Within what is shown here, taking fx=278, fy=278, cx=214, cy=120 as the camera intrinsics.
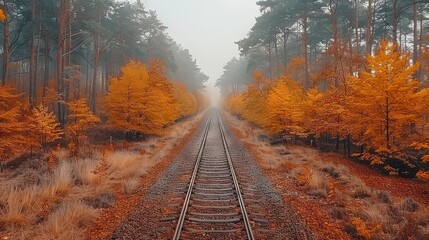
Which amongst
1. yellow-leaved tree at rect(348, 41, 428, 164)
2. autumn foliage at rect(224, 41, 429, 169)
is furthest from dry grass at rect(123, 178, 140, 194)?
yellow-leaved tree at rect(348, 41, 428, 164)

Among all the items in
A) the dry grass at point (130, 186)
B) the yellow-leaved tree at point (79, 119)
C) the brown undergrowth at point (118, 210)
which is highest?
the yellow-leaved tree at point (79, 119)

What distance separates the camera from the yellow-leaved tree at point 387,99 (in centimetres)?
1302

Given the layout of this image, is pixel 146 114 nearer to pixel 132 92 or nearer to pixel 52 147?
pixel 132 92

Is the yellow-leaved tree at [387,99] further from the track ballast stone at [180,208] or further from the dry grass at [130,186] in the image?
the dry grass at [130,186]

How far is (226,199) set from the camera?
29.6 feet

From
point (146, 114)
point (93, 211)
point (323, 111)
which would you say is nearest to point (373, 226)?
point (93, 211)

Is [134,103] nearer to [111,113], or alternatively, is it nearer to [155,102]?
[155,102]

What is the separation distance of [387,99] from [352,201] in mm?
6932

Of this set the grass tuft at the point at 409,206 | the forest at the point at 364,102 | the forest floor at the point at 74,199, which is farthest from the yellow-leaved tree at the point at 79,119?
the grass tuft at the point at 409,206

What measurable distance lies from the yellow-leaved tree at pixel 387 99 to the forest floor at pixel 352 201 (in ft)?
6.65

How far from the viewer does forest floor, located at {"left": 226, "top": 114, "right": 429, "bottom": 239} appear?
22.6 ft

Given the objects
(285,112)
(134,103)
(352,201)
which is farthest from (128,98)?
(352,201)

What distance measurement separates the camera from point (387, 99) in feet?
44.6

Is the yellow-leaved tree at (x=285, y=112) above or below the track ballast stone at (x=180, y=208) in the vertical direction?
above
